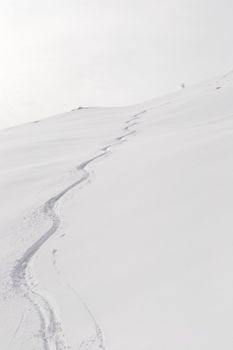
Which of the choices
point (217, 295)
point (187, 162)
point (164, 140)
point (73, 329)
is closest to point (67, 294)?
point (73, 329)

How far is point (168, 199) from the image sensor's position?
418cm

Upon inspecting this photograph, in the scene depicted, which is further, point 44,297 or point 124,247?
point 124,247

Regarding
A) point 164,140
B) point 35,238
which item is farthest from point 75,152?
point 35,238

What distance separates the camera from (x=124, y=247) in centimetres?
353

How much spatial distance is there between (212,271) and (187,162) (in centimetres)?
219

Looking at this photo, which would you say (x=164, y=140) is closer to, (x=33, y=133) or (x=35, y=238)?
(x=35, y=238)

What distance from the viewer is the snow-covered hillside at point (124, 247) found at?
261 cm

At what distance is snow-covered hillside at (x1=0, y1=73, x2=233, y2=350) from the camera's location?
2611mm

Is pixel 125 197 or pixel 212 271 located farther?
pixel 125 197

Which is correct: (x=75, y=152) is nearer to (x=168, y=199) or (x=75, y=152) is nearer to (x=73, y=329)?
(x=168, y=199)

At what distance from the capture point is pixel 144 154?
19.5 feet

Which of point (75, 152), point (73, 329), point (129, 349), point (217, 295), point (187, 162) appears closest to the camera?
point (129, 349)

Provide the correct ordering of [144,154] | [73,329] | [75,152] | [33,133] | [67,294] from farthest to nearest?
[33,133] < [75,152] < [144,154] < [67,294] < [73,329]

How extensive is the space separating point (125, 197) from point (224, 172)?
76 centimetres
